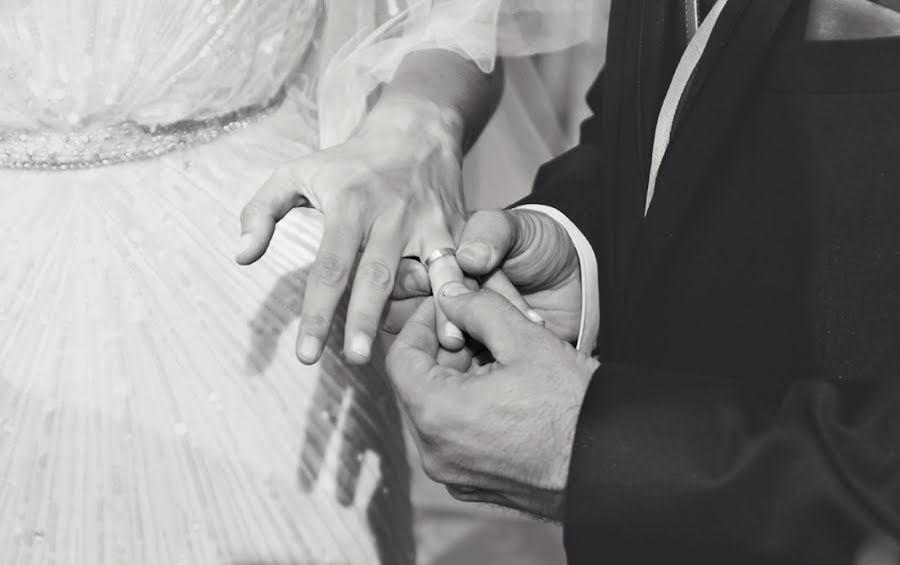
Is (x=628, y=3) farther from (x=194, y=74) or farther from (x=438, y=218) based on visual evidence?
(x=194, y=74)

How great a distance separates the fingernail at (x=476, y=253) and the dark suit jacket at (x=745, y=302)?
16 centimetres

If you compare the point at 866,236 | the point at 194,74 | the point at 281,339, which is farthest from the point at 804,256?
the point at 194,74

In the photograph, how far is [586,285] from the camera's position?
1.23 meters

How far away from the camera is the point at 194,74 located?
114cm

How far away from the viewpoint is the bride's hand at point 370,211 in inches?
38.5

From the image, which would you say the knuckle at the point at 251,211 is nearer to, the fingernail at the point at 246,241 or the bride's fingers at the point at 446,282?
the fingernail at the point at 246,241

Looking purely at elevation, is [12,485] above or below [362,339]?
below

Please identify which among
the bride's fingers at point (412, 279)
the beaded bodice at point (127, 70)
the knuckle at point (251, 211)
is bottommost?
the bride's fingers at point (412, 279)

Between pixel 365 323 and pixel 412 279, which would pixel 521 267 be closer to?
pixel 412 279

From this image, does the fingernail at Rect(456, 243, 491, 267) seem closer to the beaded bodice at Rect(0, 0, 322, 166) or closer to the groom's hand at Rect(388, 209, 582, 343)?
the groom's hand at Rect(388, 209, 582, 343)

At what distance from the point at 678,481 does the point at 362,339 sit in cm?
30

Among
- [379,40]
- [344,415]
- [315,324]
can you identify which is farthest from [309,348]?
[379,40]

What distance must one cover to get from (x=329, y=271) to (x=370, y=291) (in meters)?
0.04

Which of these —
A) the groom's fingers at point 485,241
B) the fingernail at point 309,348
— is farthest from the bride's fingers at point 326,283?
the groom's fingers at point 485,241
